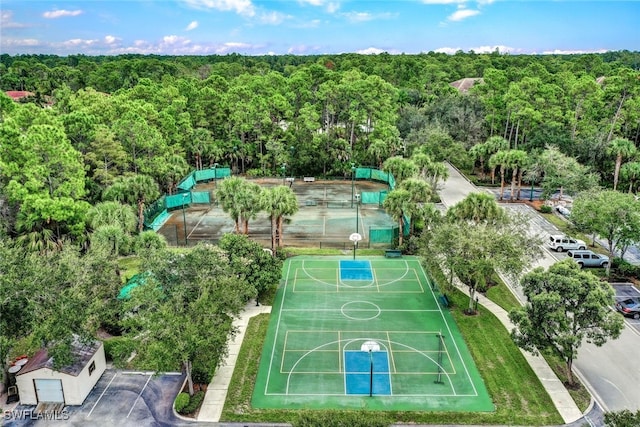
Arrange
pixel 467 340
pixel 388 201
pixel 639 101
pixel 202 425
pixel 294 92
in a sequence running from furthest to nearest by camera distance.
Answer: pixel 294 92
pixel 639 101
pixel 388 201
pixel 467 340
pixel 202 425

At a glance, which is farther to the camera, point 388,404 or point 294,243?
point 294,243

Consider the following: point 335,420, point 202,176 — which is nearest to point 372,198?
point 202,176

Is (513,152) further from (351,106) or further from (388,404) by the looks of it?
(388,404)

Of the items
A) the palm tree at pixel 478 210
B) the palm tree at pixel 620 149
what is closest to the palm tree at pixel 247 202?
the palm tree at pixel 478 210

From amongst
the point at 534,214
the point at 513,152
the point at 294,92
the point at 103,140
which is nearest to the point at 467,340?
the point at 534,214

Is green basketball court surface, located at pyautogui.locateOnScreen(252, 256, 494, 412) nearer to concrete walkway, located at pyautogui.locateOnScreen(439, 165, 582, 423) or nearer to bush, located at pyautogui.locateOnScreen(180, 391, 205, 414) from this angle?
bush, located at pyautogui.locateOnScreen(180, 391, 205, 414)

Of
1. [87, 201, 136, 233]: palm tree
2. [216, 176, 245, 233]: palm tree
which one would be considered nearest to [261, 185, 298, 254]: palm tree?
[216, 176, 245, 233]: palm tree

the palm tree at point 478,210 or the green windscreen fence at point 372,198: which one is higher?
the palm tree at point 478,210

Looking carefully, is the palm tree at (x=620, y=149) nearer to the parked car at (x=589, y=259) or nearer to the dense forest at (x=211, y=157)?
the dense forest at (x=211, y=157)
